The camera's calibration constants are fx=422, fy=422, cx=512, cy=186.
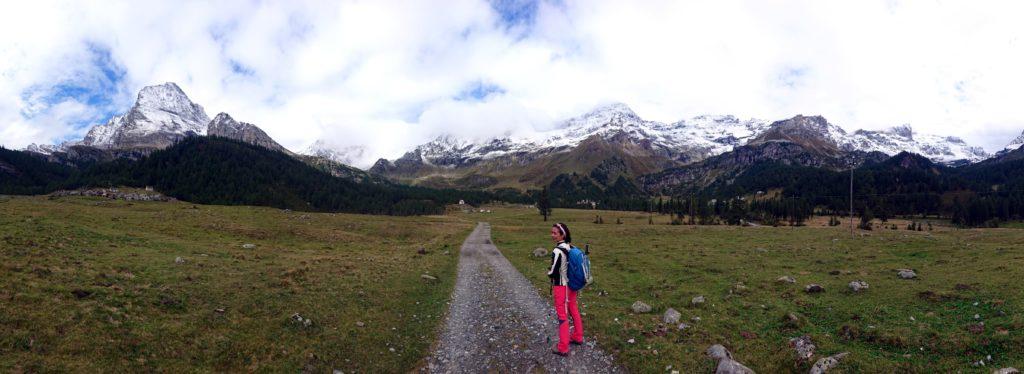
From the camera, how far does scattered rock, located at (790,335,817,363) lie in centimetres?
1319

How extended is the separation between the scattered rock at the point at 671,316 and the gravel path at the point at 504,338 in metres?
4.26

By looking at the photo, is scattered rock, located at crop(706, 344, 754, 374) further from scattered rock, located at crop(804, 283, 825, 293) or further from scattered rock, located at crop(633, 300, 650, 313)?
scattered rock, located at crop(804, 283, 825, 293)

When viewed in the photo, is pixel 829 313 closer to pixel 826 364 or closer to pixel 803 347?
pixel 803 347

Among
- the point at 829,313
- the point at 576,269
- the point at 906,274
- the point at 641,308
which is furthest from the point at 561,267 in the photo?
the point at 906,274

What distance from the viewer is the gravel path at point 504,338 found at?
45.5 ft

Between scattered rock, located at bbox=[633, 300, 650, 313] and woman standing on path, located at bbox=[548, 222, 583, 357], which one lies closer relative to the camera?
woman standing on path, located at bbox=[548, 222, 583, 357]

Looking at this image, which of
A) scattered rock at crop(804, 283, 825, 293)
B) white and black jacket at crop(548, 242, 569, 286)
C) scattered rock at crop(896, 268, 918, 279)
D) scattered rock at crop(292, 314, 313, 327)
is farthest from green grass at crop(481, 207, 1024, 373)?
scattered rock at crop(292, 314, 313, 327)

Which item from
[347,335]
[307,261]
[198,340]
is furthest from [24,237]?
[347,335]

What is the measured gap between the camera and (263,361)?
1332 cm

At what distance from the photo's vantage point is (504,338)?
16656mm

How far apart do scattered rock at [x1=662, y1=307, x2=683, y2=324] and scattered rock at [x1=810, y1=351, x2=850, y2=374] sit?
Answer: 5964 mm

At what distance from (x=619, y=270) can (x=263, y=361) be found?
27.2 m

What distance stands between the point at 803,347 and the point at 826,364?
1.96 m

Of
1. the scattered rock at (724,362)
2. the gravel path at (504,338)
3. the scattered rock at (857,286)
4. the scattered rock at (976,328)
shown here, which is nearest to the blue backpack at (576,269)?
the gravel path at (504,338)
